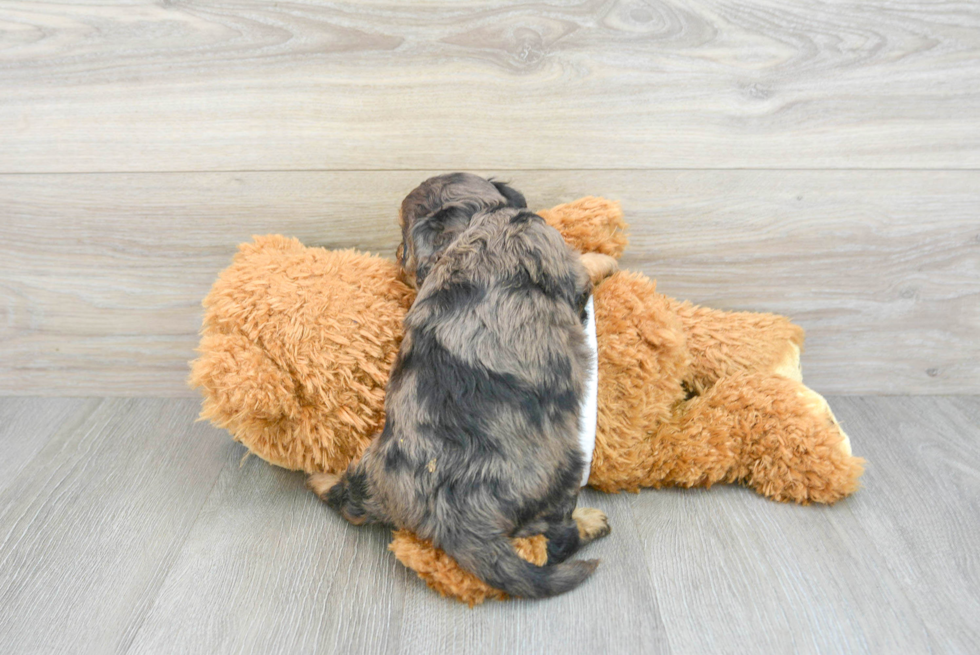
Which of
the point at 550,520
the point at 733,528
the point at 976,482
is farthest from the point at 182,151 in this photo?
the point at 976,482

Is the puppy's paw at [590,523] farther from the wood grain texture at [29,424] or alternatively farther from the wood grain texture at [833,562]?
the wood grain texture at [29,424]

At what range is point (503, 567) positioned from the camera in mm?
1107

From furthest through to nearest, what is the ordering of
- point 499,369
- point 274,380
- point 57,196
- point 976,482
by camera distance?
point 57,196 → point 976,482 → point 274,380 → point 499,369

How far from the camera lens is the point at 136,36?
1.49m

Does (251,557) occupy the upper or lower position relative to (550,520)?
lower

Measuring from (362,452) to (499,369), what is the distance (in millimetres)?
391

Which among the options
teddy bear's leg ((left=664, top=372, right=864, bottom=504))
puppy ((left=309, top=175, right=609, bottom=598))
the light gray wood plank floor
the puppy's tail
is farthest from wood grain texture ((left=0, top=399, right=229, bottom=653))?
teddy bear's leg ((left=664, top=372, right=864, bottom=504))

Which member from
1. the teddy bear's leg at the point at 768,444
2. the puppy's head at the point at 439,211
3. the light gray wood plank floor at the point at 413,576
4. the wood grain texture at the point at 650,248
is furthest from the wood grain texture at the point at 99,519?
the teddy bear's leg at the point at 768,444

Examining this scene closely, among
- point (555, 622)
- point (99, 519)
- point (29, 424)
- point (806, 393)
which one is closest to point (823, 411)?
point (806, 393)

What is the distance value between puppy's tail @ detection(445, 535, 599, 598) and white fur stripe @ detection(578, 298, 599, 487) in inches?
8.6

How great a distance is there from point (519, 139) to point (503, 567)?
0.95 meters

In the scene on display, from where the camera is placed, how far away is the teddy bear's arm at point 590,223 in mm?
1438

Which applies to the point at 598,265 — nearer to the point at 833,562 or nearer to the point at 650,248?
the point at 650,248

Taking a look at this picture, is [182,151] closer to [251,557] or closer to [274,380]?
[274,380]
